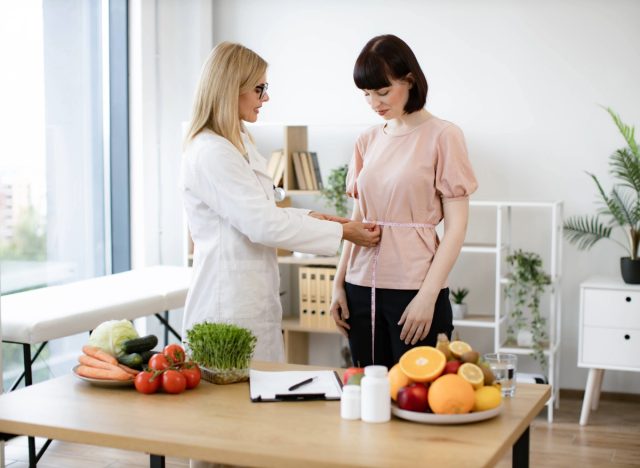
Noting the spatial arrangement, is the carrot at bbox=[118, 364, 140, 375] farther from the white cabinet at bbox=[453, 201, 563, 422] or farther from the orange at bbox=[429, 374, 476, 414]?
the white cabinet at bbox=[453, 201, 563, 422]

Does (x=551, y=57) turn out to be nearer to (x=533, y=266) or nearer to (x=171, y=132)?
(x=533, y=266)

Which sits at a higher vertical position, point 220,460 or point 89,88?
point 89,88

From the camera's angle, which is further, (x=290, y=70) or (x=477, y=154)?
(x=290, y=70)

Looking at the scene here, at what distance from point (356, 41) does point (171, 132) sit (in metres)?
1.14

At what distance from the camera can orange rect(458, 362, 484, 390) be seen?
1.83m

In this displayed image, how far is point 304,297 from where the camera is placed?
186 inches

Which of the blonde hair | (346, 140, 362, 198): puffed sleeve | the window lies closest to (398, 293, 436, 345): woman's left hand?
(346, 140, 362, 198): puffed sleeve

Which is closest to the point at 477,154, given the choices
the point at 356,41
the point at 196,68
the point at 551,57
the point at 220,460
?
the point at 551,57

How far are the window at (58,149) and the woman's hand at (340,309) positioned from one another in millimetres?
2017

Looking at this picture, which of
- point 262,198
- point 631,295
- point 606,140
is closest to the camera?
point 262,198

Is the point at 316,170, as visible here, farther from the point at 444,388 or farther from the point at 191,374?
the point at 444,388

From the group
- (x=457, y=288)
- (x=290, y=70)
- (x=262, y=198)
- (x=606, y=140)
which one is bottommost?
(x=457, y=288)

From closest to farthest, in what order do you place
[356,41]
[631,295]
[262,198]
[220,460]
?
[220,460] < [262,198] < [631,295] < [356,41]

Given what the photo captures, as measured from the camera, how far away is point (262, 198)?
2400mm
